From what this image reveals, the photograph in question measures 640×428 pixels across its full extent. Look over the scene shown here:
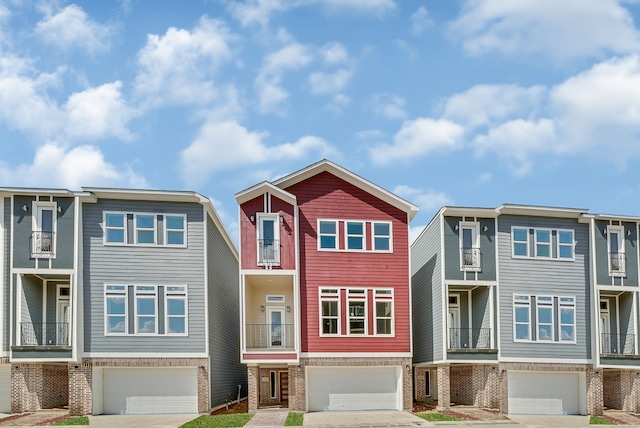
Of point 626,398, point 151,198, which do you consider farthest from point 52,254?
point 626,398

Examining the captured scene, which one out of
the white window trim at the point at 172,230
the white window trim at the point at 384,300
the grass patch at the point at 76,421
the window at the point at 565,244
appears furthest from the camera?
the window at the point at 565,244

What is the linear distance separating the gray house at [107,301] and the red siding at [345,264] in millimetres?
4156

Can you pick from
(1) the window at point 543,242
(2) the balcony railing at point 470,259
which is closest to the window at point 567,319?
(1) the window at point 543,242

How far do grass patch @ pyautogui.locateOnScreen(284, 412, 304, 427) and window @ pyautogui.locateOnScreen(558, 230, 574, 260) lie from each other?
13.6 meters

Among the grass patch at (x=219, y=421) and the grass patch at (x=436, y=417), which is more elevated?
the grass patch at (x=219, y=421)

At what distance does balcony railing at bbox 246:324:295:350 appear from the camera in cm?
2963

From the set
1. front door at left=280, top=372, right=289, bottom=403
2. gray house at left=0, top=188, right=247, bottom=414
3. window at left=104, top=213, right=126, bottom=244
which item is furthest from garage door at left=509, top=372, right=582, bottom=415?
window at left=104, top=213, right=126, bottom=244

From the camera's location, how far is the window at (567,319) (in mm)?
30672

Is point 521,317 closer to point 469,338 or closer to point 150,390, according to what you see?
point 469,338

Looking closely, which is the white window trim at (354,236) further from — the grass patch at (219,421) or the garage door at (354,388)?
the grass patch at (219,421)

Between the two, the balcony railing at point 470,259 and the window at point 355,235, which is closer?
the window at point 355,235

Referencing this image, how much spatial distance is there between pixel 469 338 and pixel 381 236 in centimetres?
638

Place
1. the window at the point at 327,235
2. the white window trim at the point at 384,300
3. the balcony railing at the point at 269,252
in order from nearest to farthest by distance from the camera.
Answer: the balcony railing at the point at 269,252 < the white window trim at the point at 384,300 < the window at the point at 327,235

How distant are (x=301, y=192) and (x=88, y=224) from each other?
886 centimetres
